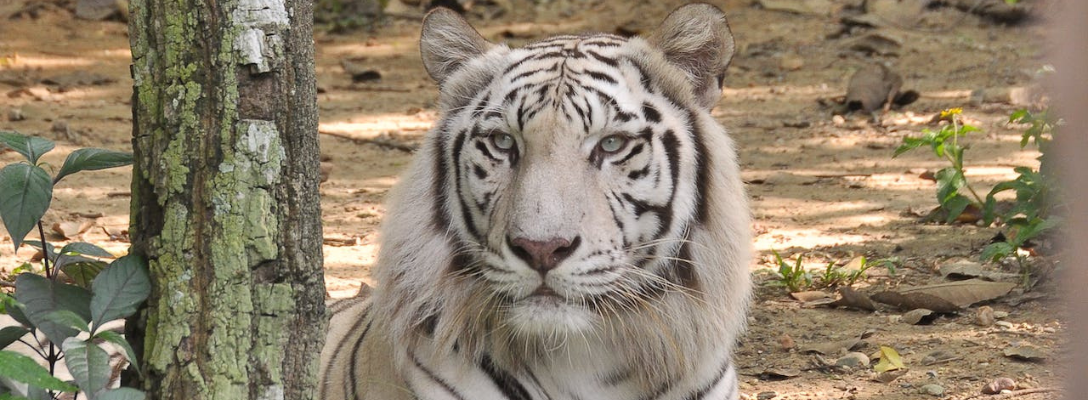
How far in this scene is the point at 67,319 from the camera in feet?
6.86

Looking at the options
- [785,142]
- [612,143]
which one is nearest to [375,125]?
[785,142]

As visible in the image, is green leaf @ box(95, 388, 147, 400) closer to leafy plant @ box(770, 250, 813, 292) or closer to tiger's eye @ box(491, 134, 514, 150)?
tiger's eye @ box(491, 134, 514, 150)

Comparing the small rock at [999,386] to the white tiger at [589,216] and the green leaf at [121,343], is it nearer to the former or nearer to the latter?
the white tiger at [589,216]

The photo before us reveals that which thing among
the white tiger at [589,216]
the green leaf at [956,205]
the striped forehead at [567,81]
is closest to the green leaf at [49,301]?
the white tiger at [589,216]

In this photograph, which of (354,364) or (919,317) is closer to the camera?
(354,364)

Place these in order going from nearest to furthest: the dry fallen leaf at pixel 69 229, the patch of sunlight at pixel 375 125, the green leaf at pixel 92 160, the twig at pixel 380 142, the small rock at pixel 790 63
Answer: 1. the green leaf at pixel 92 160
2. the dry fallen leaf at pixel 69 229
3. the twig at pixel 380 142
4. the patch of sunlight at pixel 375 125
5. the small rock at pixel 790 63

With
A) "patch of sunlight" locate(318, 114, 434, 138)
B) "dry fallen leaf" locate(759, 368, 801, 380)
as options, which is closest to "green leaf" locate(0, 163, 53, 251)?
"dry fallen leaf" locate(759, 368, 801, 380)

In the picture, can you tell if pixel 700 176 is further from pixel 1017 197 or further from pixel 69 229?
pixel 69 229

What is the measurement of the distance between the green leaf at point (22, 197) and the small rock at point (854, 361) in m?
2.35

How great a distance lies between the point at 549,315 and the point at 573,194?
0.25m

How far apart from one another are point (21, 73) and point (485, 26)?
10.6 ft

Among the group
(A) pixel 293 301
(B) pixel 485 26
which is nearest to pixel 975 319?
(A) pixel 293 301

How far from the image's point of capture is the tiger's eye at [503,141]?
2.61 metres

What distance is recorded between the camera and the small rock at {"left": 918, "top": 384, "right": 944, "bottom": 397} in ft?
10.8
